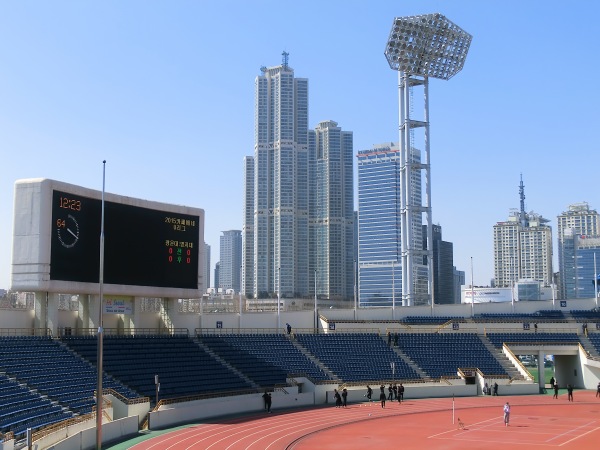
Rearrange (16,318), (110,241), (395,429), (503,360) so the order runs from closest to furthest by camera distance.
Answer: (395,429) < (16,318) < (110,241) < (503,360)

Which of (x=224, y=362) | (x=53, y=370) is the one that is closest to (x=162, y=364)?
(x=224, y=362)

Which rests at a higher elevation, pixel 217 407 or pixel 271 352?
pixel 271 352

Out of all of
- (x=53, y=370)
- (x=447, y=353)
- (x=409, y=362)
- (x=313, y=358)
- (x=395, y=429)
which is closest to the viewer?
(x=53, y=370)

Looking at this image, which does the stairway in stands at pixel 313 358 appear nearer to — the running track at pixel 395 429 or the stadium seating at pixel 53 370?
the running track at pixel 395 429

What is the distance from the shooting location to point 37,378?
124ft

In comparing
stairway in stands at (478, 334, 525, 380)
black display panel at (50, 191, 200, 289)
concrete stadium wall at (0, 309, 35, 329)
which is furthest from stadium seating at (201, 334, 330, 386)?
stairway in stands at (478, 334, 525, 380)

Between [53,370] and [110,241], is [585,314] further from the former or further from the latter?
[53,370]

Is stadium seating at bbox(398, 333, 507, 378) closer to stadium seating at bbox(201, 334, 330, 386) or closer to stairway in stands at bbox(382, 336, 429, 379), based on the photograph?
stairway in stands at bbox(382, 336, 429, 379)

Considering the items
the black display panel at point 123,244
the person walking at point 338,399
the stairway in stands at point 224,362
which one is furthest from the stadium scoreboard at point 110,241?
the person walking at point 338,399

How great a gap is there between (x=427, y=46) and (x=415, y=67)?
8.42ft

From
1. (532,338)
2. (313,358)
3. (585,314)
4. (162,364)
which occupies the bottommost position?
(313,358)

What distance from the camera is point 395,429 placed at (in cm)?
4041

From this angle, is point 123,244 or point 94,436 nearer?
point 94,436

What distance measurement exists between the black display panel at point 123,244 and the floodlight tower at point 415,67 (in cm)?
3536
